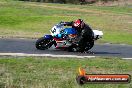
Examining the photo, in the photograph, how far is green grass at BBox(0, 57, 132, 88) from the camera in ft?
34.8

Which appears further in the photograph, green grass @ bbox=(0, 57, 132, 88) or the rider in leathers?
the rider in leathers

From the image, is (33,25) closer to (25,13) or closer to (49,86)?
(25,13)

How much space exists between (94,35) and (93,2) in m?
66.5

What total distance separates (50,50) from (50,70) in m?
6.79

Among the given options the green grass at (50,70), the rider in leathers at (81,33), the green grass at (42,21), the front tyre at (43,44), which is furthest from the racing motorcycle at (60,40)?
the green grass at (42,21)

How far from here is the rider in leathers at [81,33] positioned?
70.5 feet

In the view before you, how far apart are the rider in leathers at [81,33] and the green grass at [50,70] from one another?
2278 mm

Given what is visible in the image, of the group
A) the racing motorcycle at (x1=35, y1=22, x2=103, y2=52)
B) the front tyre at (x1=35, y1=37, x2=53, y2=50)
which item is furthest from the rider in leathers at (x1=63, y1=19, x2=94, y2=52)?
the front tyre at (x1=35, y1=37, x2=53, y2=50)

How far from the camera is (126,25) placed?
42844 mm

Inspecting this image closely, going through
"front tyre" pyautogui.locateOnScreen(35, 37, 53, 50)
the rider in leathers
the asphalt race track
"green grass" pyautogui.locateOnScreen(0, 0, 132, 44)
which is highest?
the rider in leathers

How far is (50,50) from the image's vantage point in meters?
21.5

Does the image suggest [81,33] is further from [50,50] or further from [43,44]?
[43,44]

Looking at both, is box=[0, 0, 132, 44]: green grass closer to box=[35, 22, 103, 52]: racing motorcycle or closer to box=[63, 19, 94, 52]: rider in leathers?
box=[63, 19, 94, 52]: rider in leathers

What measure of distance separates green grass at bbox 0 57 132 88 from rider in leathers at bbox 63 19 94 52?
2.28 meters
